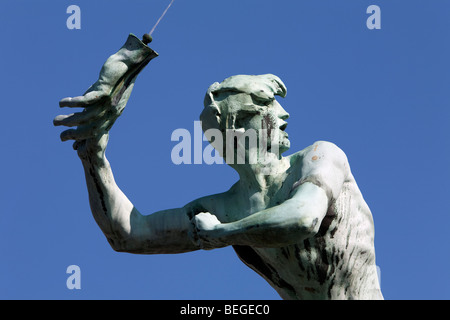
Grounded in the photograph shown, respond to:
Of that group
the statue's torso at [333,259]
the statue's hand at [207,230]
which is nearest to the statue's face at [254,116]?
the statue's torso at [333,259]

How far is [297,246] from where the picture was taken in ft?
31.8

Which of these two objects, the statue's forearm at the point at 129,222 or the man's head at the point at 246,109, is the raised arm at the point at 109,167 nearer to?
the statue's forearm at the point at 129,222

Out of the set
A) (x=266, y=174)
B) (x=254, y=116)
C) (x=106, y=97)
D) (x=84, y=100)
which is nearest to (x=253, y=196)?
(x=266, y=174)

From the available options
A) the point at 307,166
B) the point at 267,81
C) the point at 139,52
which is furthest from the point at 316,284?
the point at 139,52

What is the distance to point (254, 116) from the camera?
32.1 ft

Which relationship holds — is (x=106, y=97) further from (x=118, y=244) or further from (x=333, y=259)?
(x=333, y=259)

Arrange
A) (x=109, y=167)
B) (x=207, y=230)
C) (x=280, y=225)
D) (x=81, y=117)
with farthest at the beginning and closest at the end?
(x=109, y=167), (x=81, y=117), (x=207, y=230), (x=280, y=225)

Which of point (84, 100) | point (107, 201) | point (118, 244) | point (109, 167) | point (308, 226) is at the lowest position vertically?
point (308, 226)

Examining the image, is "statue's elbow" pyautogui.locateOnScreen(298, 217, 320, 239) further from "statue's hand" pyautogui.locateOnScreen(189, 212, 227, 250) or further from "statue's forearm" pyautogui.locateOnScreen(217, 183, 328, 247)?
"statue's hand" pyautogui.locateOnScreen(189, 212, 227, 250)

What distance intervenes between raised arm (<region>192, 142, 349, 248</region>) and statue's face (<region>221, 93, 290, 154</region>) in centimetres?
47

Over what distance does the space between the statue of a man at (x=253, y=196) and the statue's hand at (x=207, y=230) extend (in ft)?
0.21

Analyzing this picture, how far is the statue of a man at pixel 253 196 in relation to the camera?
9.62 metres

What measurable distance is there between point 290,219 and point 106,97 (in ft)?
5.92
